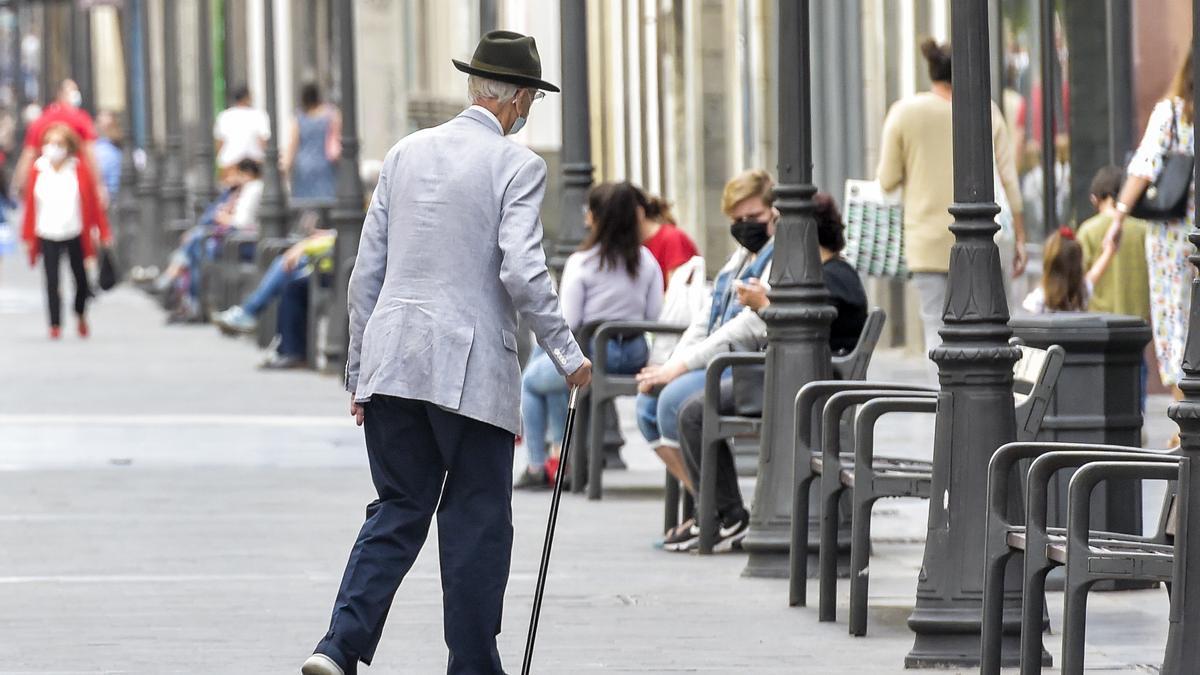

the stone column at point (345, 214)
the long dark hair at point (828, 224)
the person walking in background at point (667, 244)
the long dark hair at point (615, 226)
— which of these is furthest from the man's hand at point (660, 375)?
the stone column at point (345, 214)

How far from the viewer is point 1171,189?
12375mm

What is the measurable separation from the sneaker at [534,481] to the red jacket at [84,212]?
12.8 m

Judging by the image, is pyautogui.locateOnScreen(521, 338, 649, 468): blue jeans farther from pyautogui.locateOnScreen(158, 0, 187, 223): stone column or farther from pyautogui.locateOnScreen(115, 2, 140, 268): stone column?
pyautogui.locateOnScreen(115, 2, 140, 268): stone column

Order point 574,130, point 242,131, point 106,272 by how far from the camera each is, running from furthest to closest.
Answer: point 242,131 → point 106,272 → point 574,130

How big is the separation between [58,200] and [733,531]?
1504 centimetres

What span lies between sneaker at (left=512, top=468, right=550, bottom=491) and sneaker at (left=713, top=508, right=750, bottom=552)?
205cm

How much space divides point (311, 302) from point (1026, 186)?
5.30 meters

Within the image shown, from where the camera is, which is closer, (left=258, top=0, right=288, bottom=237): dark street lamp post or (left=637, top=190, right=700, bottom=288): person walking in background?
(left=637, top=190, right=700, bottom=288): person walking in background

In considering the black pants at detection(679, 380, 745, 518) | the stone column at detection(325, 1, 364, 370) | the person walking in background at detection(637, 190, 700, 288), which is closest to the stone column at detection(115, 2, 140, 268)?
the stone column at detection(325, 1, 364, 370)

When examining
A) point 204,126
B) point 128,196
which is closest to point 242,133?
point 204,126

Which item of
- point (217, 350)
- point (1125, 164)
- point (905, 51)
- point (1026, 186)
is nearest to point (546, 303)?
point (1125, 164)

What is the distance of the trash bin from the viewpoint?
30.1 ft

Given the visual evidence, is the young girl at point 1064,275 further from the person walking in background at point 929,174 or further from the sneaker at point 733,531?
the person walking in background at point 929,174

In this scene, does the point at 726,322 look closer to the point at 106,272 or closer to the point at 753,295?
the point at 753,295
